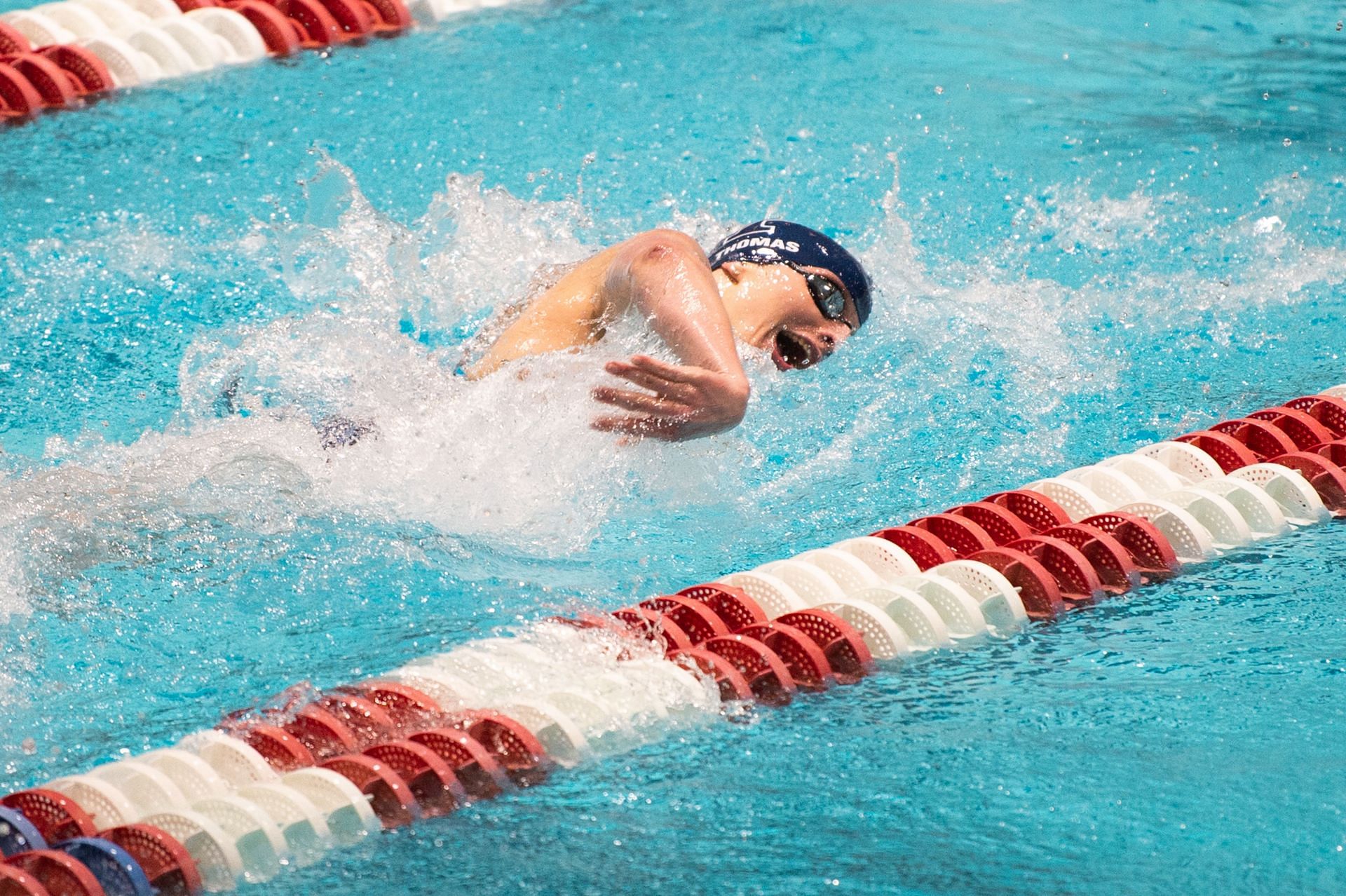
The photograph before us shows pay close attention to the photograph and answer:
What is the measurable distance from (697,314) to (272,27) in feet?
11.5

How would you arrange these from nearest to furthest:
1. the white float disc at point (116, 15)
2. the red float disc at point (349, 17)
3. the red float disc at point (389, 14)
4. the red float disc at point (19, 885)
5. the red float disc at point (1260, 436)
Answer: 1. the red float disc at point (19, 885)
2. the red float disc at point (1260, 436)
3. the white float disc at point (116, 15)
4. the red float disc at point (349, 17)
5. the red float disc at point (389, 14)

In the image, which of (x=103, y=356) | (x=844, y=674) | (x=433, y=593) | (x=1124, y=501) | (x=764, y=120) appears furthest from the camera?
(x=764, y=120)

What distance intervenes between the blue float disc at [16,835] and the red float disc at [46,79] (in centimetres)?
379

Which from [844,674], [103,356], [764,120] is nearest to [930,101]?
[764,120]

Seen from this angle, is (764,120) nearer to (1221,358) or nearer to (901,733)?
(1221,358)

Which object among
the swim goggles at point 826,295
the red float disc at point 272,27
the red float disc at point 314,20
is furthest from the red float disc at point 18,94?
the swim goggles at point 826,295

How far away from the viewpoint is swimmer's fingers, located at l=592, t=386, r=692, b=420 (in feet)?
8.82

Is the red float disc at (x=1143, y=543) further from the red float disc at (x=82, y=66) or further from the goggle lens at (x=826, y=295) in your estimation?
the red float disc at (x=82, y=66)

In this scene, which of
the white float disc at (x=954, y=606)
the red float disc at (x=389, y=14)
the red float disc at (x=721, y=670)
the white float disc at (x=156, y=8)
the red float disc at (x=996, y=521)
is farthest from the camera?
the red float disc at (x=389, y=14)

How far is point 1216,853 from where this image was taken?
7.19 ft

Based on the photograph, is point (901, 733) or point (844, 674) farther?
point (844, 674)

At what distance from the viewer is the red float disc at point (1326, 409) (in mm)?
3605

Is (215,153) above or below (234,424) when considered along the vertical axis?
above

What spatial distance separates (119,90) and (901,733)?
→ 4163 mm
